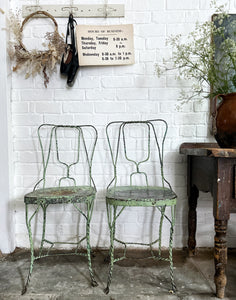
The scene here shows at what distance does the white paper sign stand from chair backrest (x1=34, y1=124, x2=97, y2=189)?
1.55 feet

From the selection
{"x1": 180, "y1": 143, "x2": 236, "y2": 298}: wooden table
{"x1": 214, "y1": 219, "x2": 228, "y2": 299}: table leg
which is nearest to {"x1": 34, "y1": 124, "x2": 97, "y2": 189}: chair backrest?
{"x1": 180, "y1": 143, "x2": 236, "y2": 298}: wooden table

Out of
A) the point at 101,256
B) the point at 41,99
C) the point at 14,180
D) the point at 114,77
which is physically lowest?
the point at 101,256

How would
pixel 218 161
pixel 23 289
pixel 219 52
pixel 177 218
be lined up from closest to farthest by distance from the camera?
1. pixel 218 161
2. pixel 23 289
3. pixel 219 52
4. pixel 177 218

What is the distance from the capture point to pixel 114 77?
1.96 m

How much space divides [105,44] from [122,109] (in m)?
0.46

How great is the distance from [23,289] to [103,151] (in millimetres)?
963

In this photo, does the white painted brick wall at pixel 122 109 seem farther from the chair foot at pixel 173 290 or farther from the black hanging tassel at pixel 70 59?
the chair foot at pixel 173 290

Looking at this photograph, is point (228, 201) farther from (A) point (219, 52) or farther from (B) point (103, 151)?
(A) point (219, 52)

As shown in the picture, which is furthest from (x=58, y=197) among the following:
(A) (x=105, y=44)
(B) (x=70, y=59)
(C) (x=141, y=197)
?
(A) (x=105, y=44)

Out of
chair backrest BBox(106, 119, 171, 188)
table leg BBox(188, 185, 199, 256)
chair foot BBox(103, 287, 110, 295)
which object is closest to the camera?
chair foot BBox(103, 287, 110, 295)

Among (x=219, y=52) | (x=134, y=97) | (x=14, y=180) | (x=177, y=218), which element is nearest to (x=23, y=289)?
(x=14, y=180)

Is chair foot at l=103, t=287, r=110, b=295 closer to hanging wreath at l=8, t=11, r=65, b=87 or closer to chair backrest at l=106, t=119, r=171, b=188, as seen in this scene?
chair backrest at l=106, t=119, r=171, b=188

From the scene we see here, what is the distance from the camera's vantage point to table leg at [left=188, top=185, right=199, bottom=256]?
184 centimetres

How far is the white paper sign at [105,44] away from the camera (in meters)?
1.91
